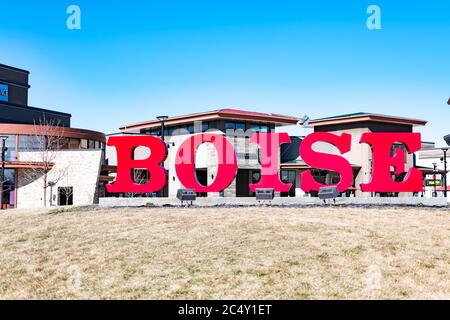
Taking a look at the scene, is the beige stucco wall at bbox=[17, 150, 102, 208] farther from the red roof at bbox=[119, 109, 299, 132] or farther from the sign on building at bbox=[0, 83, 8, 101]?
the sign on building at bbox=[0, 83, 8, 101]

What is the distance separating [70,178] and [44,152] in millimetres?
3630

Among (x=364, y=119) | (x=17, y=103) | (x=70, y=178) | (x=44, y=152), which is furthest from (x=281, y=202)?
(x=17, y=103)

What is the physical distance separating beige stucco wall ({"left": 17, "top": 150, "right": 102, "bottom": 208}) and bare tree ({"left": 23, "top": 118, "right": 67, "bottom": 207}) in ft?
0.63

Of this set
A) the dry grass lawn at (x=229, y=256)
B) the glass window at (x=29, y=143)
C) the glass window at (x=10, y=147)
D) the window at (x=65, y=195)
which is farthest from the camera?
the glass window at (x=29, y=143)

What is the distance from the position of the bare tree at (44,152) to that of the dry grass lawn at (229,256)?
79.3 ft

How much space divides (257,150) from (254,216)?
2604 centimetres

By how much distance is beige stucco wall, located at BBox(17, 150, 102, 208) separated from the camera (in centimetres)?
4794

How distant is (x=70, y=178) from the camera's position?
4834cm

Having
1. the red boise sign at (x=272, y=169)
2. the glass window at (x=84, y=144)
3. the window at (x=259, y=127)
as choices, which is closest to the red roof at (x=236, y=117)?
the window at (x=259, y=127)

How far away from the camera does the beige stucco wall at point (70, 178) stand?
157ft

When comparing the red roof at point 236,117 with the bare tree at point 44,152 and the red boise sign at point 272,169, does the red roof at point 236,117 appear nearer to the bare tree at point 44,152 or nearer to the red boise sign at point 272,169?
the bare tree at point 44,152

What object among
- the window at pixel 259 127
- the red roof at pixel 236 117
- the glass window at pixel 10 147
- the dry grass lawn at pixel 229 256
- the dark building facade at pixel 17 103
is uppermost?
the dark building facade at pixel 17 103

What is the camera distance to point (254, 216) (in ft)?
79.2

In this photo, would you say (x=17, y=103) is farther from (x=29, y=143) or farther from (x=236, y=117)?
(x=236, y=117)
